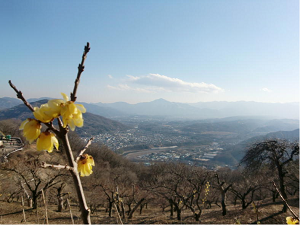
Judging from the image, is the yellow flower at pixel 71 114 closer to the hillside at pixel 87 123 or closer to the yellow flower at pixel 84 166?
the yellow flower at pixel 84 166

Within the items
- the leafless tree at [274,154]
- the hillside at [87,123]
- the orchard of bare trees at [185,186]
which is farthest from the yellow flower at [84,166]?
the hillside at [87,123]

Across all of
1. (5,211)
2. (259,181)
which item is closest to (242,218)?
(259,181)

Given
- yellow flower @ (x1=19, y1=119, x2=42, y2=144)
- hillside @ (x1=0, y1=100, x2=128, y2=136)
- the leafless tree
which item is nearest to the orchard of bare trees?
the leafless tree

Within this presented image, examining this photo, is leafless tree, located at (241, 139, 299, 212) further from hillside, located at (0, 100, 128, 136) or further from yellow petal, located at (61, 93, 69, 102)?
hillside, located at (0, 100, 128, 136)

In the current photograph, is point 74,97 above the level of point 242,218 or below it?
above

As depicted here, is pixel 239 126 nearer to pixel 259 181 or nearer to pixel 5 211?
pixel 259 181

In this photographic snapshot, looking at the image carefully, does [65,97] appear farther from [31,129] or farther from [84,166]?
[84,166]

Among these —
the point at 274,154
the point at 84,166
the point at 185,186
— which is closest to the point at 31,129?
the point at 84,166

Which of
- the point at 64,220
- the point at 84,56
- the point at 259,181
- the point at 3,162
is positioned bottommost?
the point at 64,220

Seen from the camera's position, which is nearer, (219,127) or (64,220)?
(64,220)

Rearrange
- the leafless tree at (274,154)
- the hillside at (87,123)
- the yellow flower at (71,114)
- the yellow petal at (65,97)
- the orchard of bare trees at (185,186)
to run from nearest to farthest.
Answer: the yellow flower at (71,114)
the yellow petal at (65,97)
the leafless tree at (274,154)
the orchard of bare trees at (185,186)
the hillside at (87,123)

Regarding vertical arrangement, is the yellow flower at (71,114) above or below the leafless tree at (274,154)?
above
